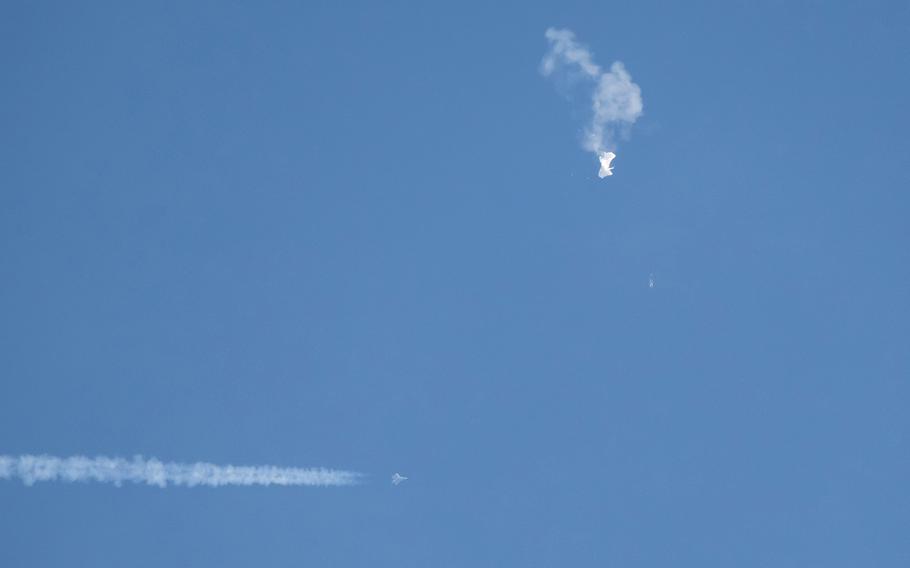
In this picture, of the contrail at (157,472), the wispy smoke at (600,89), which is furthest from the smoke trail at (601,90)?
the contrail at (157,472)

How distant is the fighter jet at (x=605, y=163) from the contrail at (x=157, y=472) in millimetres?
10269

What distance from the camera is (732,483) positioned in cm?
2131

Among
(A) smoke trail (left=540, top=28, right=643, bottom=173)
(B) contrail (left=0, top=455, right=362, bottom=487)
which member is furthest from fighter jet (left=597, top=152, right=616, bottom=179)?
(B) contrail (left=0, top=455, right=362, bottom=487)

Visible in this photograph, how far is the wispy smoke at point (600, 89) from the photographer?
72.8ft

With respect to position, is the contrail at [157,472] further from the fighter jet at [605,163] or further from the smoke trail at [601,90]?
the smoke trail at [601,90]

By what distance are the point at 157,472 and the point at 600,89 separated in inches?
599

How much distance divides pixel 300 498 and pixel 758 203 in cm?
1433

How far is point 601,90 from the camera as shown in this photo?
22297mm

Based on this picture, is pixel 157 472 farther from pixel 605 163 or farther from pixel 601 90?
pixel 601 90

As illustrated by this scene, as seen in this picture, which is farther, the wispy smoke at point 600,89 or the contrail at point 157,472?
the wispy smoke at point 600,89

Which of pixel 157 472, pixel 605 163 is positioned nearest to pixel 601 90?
pixel 605 163

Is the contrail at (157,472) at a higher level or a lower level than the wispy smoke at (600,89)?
lower

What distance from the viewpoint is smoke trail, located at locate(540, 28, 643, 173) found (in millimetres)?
22188

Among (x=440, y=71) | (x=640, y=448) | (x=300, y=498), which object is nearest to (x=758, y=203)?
(x=640, y=448)
